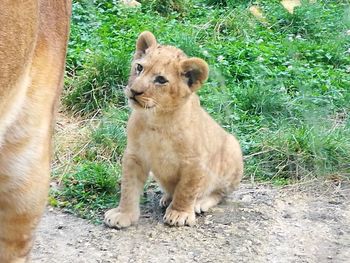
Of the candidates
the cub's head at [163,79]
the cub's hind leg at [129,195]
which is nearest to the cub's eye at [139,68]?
the cub's head at [163,79]

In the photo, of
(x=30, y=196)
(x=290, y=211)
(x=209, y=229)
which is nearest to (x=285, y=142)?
(x=290, y=211)

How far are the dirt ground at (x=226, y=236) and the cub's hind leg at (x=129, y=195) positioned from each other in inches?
2.1

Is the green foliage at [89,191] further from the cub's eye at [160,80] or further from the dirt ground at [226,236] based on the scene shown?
the cub's eye at [160,80]

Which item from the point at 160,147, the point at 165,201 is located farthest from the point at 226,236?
the point at 160,147

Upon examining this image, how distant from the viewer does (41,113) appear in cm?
328

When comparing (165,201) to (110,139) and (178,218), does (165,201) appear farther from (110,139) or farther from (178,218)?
(110,139)

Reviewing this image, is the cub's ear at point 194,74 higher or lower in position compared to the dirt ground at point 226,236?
higher

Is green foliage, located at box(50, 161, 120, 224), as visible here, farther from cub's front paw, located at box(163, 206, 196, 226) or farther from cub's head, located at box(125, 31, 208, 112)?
cub's head, located at box(125, 31, 208, 112)

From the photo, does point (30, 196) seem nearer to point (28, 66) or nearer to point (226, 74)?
point (28, 66)

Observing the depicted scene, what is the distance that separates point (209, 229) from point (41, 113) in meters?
1.76

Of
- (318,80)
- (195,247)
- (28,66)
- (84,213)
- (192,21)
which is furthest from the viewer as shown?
(192,21)

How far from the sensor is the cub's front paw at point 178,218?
4.76 meters

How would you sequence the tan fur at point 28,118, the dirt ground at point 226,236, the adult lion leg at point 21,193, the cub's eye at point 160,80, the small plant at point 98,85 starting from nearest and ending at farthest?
the tan fur at point 28,118 < the adult lion leg at point 21,193 < the dirt ground at point 226,236 < the cub's eye at point 160,80 < the small plant at point 98,85

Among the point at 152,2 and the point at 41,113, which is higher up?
the point at 41,113
